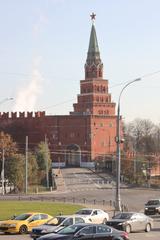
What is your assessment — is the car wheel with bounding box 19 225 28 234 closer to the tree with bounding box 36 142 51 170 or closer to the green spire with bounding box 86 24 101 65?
the tree with bounding box 36 142 51 170

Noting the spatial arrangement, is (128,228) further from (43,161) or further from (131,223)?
(43,161)

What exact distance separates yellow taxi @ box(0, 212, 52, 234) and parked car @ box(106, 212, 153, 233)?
398 centimetres

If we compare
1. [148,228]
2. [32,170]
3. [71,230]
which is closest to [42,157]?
[32,170]

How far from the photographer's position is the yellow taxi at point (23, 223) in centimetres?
3334

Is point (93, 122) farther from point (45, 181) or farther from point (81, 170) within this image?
point (45, 181)

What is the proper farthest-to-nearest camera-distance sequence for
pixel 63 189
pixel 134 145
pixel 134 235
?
pixel 134 145 < pixel 63 189 < pixel 134 235

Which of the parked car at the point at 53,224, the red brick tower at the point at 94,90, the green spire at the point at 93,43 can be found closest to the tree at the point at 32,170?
the red brick tower at the point at 94,90

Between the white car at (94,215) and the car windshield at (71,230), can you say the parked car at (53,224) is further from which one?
the car windshield at (71,230)

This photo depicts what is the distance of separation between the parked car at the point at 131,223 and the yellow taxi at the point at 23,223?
3982 millimetres

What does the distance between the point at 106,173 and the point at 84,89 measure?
25688mm

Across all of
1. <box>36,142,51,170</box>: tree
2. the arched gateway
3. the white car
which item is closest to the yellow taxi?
the white car

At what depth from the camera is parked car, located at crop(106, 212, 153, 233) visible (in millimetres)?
33688

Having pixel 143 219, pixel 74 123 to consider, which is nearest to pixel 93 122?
pixel 74 123

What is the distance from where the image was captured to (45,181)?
107 meters
